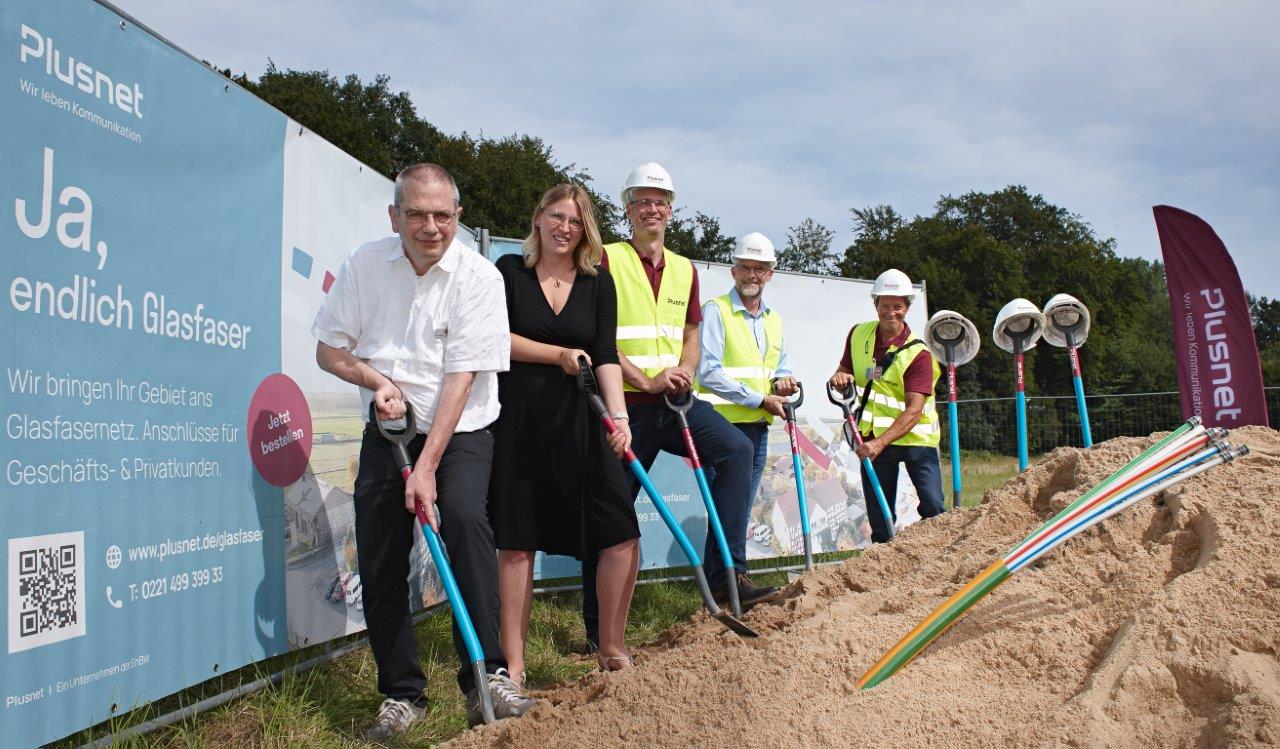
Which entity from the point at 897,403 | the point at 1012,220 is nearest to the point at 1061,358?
the point at 1012,220

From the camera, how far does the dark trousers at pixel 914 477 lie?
660 cm

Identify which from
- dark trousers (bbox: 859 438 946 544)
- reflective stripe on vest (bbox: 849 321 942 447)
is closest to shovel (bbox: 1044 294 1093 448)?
reflective stripe on vest (bbox: 849 321 942 447)

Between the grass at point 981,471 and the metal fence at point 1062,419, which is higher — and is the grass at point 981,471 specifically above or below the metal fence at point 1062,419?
below

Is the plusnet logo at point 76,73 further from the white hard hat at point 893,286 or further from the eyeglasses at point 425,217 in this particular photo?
the white hard hat at point 893,286

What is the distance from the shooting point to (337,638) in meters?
4.61

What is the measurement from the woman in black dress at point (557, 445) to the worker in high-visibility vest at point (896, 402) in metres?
2.89

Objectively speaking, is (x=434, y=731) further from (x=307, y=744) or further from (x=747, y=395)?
(x=747, y=395)

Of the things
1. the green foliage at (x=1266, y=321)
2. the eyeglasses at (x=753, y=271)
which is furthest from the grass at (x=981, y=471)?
the green foliage at (x=1266, y=321)

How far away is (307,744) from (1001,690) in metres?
2.28

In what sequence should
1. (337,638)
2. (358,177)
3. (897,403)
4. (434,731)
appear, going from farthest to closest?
(897,403) < (358,177) < (337,638) < (434,731)

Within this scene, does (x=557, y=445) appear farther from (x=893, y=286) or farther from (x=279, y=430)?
(x=893, y=286)

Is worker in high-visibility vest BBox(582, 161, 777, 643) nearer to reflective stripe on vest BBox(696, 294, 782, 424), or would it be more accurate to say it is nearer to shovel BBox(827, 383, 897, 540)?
reflective stripe on vest BBox(696, 294, 782, 424)

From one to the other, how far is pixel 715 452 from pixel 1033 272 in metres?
44.3

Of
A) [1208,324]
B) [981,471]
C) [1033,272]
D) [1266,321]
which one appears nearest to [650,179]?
[1208,324]
